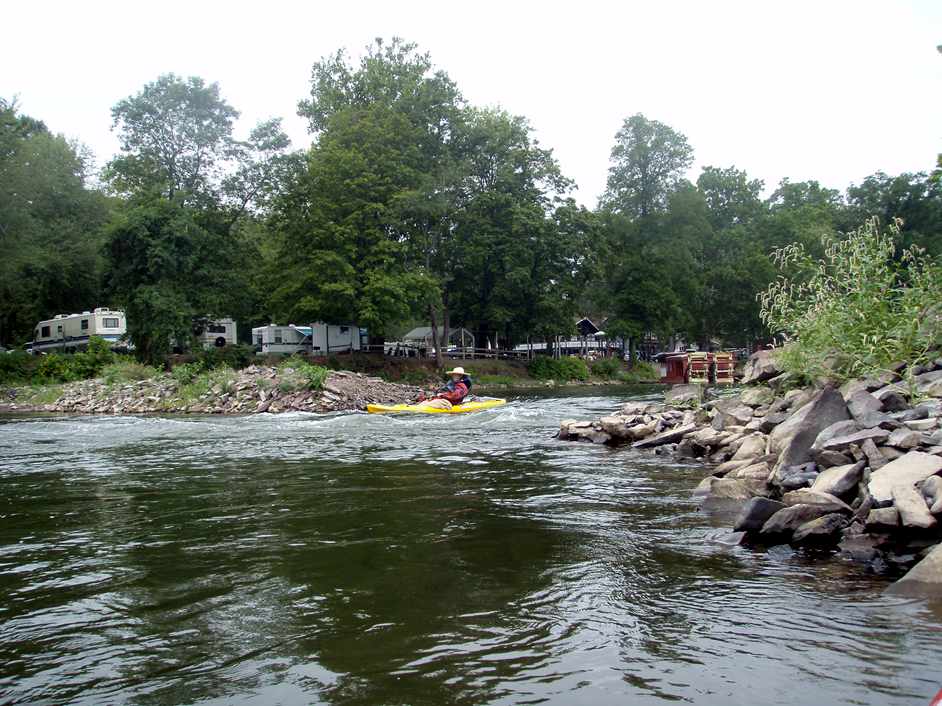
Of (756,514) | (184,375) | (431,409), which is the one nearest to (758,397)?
(756,514)

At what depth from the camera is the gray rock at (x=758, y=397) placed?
12.1 meters

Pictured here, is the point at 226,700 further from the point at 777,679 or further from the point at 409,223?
the point at 409,223

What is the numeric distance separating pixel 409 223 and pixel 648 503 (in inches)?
1251

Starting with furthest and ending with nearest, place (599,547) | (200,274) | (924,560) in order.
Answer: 1. (200,274)
2. (599,547)
3. (924,560)

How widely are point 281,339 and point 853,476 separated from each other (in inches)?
1574

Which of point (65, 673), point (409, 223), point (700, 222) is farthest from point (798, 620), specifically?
point (700, 222)

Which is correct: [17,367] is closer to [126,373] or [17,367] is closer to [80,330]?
[80,330]

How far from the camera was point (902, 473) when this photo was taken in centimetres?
572

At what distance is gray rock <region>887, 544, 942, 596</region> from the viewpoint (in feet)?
14.5

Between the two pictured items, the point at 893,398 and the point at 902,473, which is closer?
the point at 902,473

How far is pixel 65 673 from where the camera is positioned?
3537 millimetres

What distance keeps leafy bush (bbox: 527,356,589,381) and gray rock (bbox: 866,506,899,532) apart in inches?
1533

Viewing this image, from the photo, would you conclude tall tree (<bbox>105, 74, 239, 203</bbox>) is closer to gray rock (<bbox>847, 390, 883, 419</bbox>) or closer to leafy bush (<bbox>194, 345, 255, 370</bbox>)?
leafy bush (<bbox>194, 345, 255, 370</bbox>)

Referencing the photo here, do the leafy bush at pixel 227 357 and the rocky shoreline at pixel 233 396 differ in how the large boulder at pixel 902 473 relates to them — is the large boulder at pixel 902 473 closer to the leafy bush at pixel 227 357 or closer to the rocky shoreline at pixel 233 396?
the rocky shoreline at pixel 233 396
